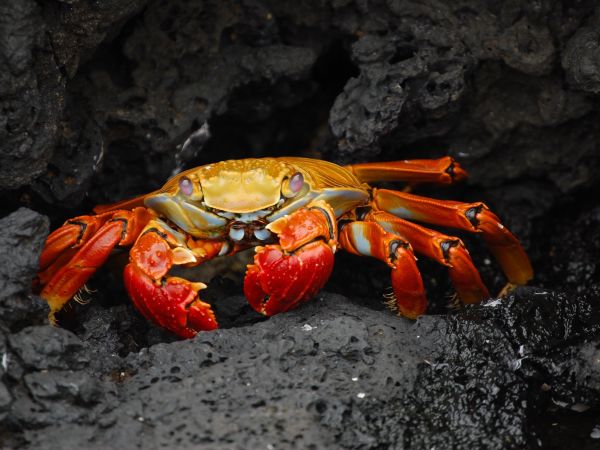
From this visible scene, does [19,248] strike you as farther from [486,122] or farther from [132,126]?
[486,122]

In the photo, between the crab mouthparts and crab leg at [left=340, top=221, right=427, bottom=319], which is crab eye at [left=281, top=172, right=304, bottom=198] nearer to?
the crab mouthparts

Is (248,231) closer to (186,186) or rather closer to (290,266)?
(186,186)

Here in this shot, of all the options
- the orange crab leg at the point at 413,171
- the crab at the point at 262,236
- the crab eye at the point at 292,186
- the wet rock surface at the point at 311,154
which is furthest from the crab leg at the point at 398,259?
the orange crab leg at the point at 413,171

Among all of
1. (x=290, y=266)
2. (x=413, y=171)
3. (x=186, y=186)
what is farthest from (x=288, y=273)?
(x=413, y=171)

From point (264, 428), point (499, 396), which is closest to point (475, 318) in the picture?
point (499, 396)

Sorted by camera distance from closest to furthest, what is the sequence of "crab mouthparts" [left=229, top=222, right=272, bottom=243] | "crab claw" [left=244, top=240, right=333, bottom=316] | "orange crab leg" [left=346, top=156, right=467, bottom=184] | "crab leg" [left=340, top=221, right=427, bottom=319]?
"crab claw" [left=244, top=240, right=333, bottom=316]
"crab leg" [left=340, top=221, right=427, bottom=319]
"crab mouthparts" [left=229, top=222, right=272, bottom=243]
"orange crab leg" [left=346, top=156, right=467, bottom=184]

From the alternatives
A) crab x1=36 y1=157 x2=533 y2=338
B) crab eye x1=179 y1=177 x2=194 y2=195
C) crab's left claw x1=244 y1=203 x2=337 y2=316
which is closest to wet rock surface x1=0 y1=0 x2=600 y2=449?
crab's left claw x1=244 y1=203 x2=337 y2=316

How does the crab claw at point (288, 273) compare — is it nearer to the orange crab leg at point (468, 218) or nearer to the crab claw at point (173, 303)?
the crab claw at point (173, 303)
